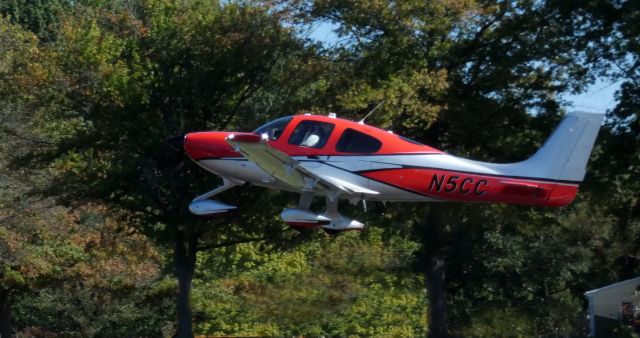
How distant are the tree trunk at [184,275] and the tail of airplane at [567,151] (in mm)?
9604

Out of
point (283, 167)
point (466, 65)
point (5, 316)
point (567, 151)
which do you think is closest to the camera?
point (283, 167)

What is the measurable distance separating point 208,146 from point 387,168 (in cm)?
337

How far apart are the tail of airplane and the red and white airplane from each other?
18 mm

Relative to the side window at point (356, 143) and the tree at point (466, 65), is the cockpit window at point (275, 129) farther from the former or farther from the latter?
the tree at point (466, 65)

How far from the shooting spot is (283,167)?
18.0 metres

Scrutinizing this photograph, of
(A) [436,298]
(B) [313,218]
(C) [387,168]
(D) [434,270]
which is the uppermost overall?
(C) [387,168]

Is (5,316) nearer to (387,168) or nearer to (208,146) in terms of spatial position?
(208,146)

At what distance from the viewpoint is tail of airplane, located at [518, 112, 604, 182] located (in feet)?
60.0

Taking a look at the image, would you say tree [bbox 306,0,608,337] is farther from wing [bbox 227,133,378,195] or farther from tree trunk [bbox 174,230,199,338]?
tree trunk [bbox 174,230,199,338]

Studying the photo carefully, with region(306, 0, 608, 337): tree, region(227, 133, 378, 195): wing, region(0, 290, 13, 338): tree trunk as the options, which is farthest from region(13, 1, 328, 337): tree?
region(0, 290, 13, 338): tree trunk

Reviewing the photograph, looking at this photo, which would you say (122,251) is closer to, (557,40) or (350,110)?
(350,110)

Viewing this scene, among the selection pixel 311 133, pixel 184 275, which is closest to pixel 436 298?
pixel 184 275

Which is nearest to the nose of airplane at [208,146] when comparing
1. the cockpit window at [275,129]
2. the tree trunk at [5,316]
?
the cockpit window at [275,129]

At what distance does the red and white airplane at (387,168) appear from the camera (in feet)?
59.8
